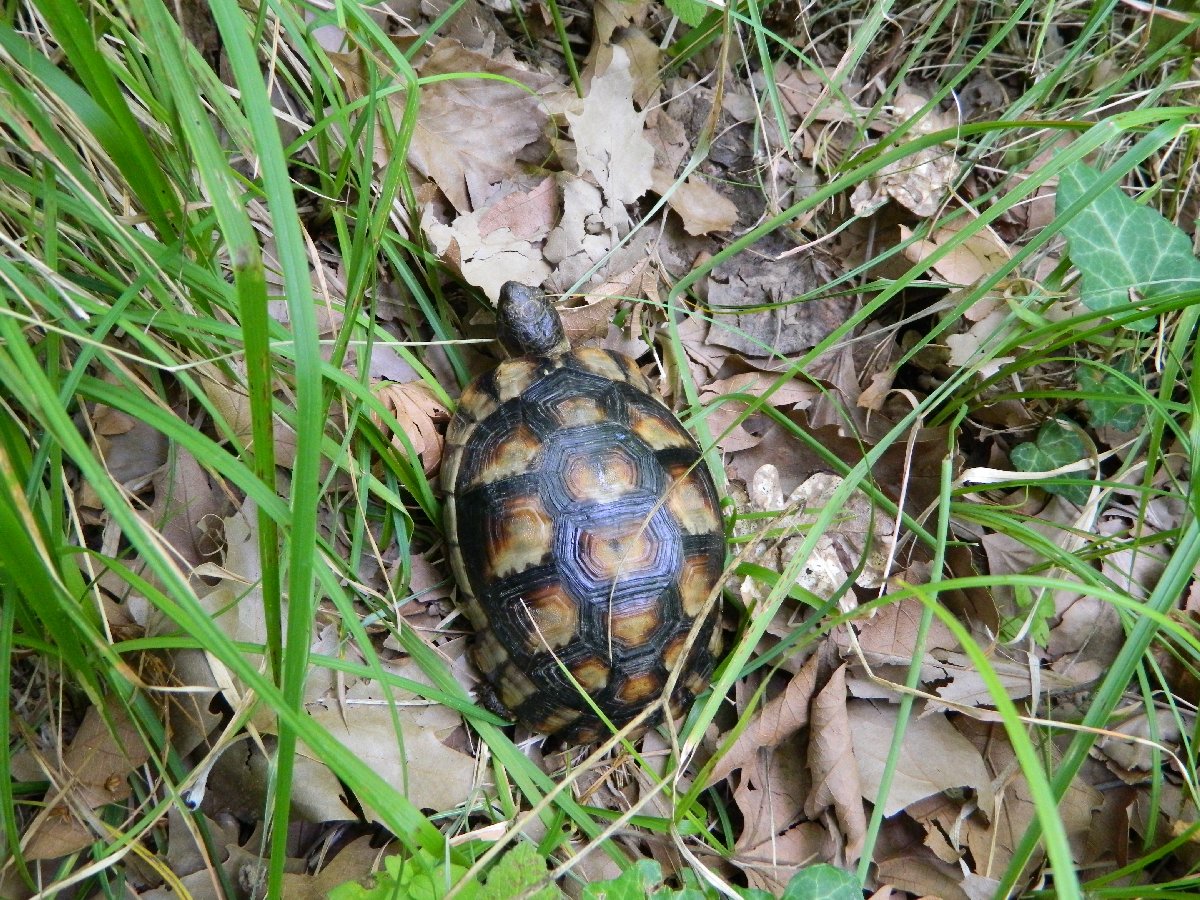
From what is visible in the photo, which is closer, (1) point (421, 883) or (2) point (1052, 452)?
(1) point (421, 883)

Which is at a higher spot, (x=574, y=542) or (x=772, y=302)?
(x=772, y=302)

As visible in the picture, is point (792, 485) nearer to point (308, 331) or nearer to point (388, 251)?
point (388, 251)

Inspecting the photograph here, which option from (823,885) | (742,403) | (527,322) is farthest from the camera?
(742,403)

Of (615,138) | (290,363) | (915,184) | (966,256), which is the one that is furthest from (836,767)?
(615,138)

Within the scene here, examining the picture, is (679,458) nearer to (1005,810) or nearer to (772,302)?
(772,302)

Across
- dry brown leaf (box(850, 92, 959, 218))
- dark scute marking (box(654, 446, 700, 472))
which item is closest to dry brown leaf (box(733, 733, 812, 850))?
dark scute marking (box(654, 446, 700, 472))

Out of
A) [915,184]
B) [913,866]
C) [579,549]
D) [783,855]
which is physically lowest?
[913,866]

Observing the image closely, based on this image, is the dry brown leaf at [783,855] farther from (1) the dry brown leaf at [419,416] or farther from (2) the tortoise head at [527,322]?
(2) the tortoise head at [527,322]
